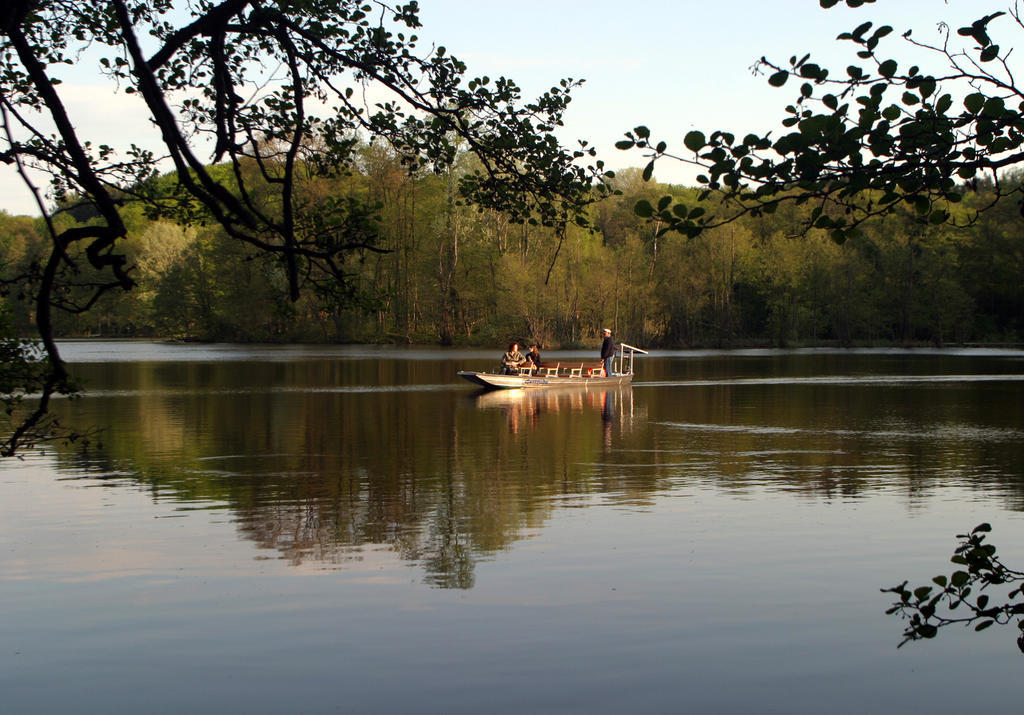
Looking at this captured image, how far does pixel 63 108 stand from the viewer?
6168 mm

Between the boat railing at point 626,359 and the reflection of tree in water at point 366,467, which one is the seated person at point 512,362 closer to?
the boat railing at point 626,359

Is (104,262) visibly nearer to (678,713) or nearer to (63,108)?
(63,108)

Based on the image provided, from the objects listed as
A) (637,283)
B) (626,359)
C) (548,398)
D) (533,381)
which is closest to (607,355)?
(533,381)

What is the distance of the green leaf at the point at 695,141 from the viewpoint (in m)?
5.03

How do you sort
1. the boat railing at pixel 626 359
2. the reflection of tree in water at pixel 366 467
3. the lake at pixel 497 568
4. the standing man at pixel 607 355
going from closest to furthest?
the lake at pixel 497 568, the reflection of tree in water at pixel 366 467, the boat railing at pixel 626 359, the standing man at pixel 607 355

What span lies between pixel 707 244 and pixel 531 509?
82934 millimetres

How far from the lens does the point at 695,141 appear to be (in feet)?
16.5

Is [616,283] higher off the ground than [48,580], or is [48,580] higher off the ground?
[616,283]

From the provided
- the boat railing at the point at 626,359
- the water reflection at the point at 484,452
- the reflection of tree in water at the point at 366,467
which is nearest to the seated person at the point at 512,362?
the water reflection at the point at 484,452

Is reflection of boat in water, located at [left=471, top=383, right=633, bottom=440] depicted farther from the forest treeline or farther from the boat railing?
the forest treeline

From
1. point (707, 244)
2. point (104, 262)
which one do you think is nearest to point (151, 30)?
point (104, 262)

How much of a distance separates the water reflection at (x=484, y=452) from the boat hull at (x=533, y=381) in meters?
0.42

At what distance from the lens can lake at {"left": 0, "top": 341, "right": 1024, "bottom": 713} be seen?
25.0 ft

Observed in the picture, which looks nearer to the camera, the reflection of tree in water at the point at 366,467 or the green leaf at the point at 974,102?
the green leaf at the point at 974,102
